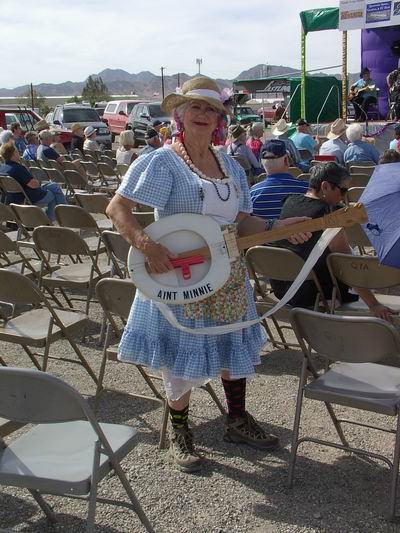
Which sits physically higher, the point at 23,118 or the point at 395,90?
the point at 395,90

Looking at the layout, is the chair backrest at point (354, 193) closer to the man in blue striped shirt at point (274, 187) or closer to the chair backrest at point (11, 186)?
the man in blue striped shirt at point (274, 187)

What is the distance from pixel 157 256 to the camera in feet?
7.81

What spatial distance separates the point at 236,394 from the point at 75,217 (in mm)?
2752

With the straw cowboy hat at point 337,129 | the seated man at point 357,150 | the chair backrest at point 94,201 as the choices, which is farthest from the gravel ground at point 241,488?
the straw cowboy hat at point 337,129

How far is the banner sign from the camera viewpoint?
526 inches

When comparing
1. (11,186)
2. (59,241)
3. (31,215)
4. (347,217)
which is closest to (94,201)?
(31,215)

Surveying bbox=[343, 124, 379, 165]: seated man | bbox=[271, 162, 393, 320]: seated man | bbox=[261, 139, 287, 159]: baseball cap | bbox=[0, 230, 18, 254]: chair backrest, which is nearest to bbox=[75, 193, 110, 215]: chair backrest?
bbox=[0, 230, 18, 254]: chair backrest

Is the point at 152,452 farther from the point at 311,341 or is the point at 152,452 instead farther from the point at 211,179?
the point at 211,179

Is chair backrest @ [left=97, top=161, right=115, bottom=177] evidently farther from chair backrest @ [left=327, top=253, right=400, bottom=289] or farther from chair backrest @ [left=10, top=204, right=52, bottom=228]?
chair backrest @ [left=327, top=253, right=400, bottom=289]

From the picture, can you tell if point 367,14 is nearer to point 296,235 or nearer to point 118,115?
point 296,235

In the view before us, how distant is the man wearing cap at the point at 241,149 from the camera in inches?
357

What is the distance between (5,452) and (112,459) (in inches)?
16.0

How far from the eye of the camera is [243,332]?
8.97 ft

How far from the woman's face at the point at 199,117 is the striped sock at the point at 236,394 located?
1045 mm
